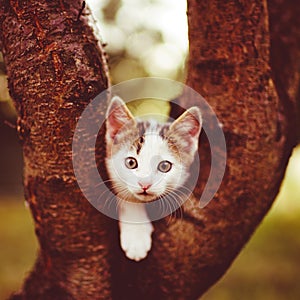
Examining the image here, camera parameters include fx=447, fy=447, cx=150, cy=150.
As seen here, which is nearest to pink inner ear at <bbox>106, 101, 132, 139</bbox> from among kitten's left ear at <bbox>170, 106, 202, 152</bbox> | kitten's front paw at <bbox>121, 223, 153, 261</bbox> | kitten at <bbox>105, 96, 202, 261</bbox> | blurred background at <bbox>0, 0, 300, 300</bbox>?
kitten at <bbox>105, 96, 202, 261</bbox>

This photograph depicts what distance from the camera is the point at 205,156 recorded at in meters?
1.28

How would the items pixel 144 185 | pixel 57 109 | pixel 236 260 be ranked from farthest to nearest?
pixel 236 260
pixel 144 185
pixel 57 109

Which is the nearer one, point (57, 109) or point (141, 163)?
point (57, 109)

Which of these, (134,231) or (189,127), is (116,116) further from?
(134,231)

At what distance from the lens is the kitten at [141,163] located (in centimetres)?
125

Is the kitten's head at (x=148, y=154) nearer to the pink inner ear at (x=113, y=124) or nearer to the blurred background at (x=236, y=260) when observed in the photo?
the pink inner ear at (x=113, y=124)

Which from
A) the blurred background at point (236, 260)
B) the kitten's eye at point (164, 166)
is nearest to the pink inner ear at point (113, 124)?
the kitten's eye at point (164, 166)

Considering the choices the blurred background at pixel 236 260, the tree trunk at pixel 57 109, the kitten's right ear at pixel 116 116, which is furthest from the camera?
the blurred background at pixel 236 260

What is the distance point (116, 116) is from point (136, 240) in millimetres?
351

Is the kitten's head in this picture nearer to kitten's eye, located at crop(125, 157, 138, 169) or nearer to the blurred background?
kitten's eye, located at crop(125, 157, 138, 169)

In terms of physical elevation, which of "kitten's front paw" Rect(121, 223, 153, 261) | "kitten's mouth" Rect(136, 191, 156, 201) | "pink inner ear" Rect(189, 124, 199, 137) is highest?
"pink inner ear" Rect(189, 124, 199, 137)

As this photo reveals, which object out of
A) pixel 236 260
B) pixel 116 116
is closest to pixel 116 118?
pixel 116 116

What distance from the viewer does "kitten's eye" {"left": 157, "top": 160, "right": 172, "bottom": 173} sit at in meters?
1.29

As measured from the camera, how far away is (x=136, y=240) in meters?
1.25
